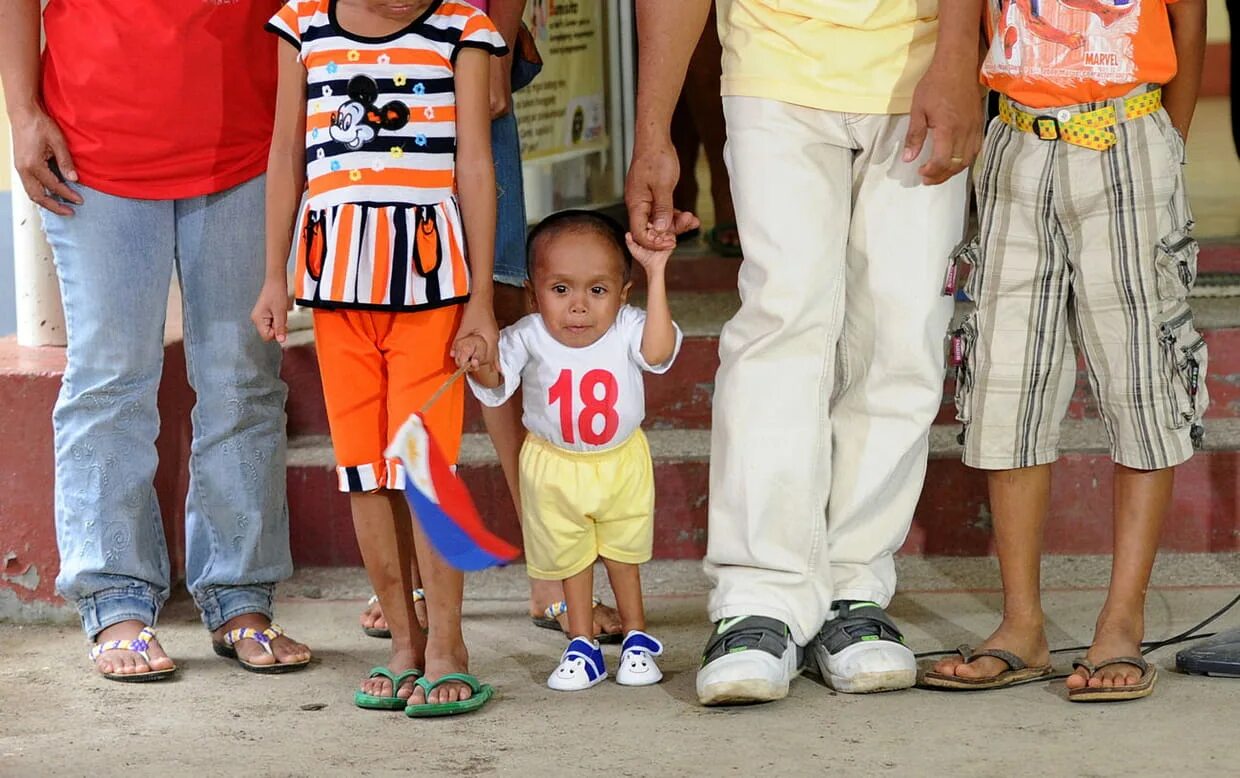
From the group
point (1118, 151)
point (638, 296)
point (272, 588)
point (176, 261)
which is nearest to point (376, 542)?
point (272, 588)

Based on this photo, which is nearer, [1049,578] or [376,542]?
[376,542]

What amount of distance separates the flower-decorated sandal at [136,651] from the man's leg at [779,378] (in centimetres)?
110

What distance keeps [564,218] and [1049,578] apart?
144 cm

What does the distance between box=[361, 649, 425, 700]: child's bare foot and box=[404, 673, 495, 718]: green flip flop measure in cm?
2

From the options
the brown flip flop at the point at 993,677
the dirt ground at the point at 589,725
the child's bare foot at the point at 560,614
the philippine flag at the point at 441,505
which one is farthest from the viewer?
the child's bare foot at the point at 560,614

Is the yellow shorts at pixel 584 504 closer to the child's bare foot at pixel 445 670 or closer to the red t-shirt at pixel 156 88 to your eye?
the child's bare foot at pixel 445 670

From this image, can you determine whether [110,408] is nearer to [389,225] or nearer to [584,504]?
[389,225]

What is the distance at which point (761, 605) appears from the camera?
3.14 m

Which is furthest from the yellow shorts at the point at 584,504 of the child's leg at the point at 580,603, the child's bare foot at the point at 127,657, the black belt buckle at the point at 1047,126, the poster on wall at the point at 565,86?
the poster on wall at the point at 565,86

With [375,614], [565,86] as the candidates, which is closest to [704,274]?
[565,86]

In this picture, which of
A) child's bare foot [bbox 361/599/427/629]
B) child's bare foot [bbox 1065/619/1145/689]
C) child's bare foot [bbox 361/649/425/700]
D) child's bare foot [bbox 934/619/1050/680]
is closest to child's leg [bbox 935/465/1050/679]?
child's bare foot [bbox 934/619/1050/680]

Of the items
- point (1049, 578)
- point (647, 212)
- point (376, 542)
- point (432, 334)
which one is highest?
point (647, 212)

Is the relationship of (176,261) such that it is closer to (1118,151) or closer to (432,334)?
(432,334)

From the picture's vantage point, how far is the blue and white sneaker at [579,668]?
3211 mm
